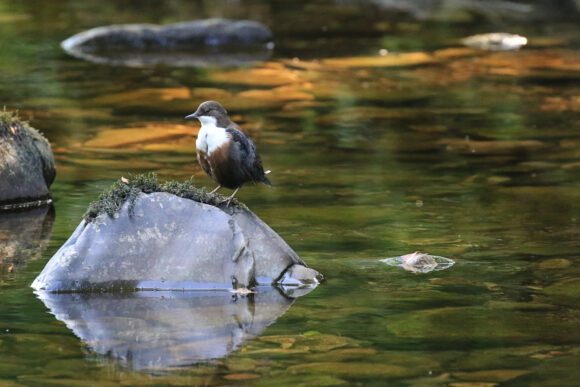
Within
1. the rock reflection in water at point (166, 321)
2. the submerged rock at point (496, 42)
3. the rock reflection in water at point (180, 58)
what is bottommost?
the submerged rock at point (496, 42)

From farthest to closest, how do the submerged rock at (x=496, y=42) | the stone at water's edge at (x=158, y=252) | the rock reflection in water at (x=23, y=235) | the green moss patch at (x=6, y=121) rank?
the submerged rock at (x=496, y=42) → the green moss patch at (x=6, y=121) → the rock reflection in water at (x=23, y=235) → the stone at water's edge at (x=158, y=252)

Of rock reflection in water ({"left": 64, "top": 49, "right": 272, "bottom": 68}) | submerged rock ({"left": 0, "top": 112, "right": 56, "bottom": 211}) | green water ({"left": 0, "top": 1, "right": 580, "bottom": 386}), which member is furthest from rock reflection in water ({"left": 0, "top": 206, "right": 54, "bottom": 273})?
rock reflection in water ({"left": 64, "top": 49, "right": 272, "bottom": 68})

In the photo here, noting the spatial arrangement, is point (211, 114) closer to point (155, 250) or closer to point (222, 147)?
point (222, 147)

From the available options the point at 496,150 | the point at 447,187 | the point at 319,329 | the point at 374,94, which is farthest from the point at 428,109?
the point at 319,329

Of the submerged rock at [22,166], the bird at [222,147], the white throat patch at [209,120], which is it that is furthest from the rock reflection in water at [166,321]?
the submerged rock at [22,166]

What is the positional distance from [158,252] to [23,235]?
85.4 inches

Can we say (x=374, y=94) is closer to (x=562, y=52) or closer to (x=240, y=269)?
(x=562, y=52)

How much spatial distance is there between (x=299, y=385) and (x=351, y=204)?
4499 millimetres

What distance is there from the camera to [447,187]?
11.0 m

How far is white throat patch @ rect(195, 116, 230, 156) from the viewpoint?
7738 millimetres

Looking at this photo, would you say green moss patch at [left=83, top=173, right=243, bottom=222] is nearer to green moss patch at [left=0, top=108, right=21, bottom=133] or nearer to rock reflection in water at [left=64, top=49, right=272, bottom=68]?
green moss patch at [left=0, top=108, right=21, bottom=133]

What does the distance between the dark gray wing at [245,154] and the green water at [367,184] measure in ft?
2.78

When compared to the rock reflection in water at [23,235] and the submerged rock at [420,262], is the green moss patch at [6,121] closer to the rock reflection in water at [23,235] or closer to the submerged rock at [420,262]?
the rock reflection in water at [23,235]

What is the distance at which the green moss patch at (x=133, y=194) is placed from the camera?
762cm
